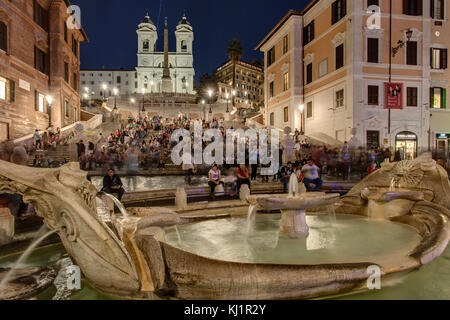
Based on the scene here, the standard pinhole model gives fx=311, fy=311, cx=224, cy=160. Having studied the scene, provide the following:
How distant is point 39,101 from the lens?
85.6ft

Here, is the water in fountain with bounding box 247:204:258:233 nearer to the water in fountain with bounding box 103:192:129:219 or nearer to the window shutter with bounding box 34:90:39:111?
the water in fountain with bounding box 103:192:129:219

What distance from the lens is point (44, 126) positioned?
1055 inches

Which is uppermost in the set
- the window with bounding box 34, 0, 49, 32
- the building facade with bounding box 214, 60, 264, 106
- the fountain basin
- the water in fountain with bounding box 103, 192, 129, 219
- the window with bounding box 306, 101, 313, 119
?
→ the building facade with bounding box 214, 60, 264, 106

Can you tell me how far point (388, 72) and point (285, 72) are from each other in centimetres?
1115

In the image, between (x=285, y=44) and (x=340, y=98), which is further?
(x=285, y=44)

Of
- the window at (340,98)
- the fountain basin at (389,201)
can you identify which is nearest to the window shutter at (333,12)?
the window at (340,98)

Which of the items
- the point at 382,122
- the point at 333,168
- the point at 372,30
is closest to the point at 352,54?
the point at 372,30

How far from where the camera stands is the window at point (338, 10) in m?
24.1

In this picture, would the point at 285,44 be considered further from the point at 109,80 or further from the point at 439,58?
the point at 109,80

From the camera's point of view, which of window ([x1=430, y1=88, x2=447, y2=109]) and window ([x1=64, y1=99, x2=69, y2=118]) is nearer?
window ([x1=430, y1=88, x2=447, y2=109])

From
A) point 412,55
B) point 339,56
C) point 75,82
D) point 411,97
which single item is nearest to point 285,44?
point 339,56

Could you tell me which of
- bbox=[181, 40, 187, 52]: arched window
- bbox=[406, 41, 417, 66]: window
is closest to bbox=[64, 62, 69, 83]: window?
bbox=[406, 41, 417, 66]: window

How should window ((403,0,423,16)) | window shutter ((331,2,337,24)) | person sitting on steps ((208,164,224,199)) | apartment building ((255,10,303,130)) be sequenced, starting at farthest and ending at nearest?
apartment building ((255,10,303,130)) → window shutter ((331,2,337,24)) → window ((403,0,423,16)) → person sitting on steps ((208,164,224,199))

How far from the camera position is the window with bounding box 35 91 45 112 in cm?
2550
